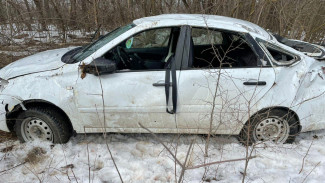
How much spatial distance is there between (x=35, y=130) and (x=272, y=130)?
2975 mm

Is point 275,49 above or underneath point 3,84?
above

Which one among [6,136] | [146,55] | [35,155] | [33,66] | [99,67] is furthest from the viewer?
[146,55]

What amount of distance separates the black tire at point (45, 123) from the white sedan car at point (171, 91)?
11 millimetres

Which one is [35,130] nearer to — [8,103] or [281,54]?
[8,103]

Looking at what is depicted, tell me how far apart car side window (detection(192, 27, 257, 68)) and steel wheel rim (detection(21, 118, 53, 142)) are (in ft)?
6.44

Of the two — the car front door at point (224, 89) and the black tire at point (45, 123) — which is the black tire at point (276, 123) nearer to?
the car front door at point (224, 89)

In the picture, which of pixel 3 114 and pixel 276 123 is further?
pixel 276 123

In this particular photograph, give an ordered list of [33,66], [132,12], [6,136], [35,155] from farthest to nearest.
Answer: [132,12] < [6,136] < [33,66] < [35,155]

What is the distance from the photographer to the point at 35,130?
2.92 m

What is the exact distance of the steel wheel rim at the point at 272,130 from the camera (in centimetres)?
290

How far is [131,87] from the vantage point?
2.67 meters

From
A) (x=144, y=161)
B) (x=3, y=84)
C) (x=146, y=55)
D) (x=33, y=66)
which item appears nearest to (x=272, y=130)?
(x=144, y=161)

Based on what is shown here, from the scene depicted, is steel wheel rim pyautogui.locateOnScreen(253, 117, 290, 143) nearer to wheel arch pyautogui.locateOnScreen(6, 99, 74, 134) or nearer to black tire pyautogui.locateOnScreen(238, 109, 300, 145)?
black tire pyautogui.locateOnScreen(238, 109, 300, 145)

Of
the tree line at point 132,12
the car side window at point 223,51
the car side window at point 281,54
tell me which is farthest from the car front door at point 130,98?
the tree line at point 132,12
